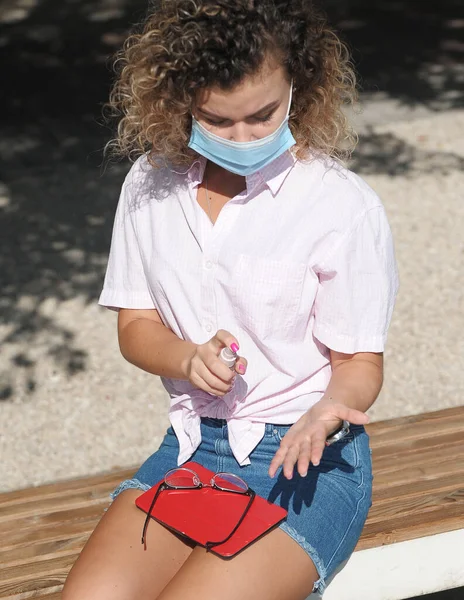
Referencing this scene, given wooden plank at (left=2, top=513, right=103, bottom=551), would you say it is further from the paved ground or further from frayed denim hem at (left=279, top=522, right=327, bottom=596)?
the paved ground

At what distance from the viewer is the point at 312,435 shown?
6.88 feet

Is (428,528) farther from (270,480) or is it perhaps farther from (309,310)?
(309,310)

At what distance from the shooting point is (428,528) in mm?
2674

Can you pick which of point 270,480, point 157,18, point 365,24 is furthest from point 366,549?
point 365,24

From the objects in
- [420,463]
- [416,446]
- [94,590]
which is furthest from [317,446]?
[416,446]

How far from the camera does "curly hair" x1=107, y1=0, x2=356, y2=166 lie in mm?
2178

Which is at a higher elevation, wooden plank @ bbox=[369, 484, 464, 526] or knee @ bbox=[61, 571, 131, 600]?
knee @ bbox=[61, 571, 131, 600]

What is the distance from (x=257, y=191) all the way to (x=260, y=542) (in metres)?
0.88

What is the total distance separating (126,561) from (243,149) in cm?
104

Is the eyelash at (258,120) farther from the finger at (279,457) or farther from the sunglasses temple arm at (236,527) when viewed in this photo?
the sunglasses temple arm at (236,527)

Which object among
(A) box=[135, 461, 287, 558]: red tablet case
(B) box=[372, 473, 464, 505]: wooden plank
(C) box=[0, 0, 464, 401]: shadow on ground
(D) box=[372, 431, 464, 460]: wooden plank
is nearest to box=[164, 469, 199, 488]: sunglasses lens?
(A) box=[135, 461, 287, 558]: red tablet case

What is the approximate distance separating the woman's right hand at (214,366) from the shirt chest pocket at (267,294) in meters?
0.20

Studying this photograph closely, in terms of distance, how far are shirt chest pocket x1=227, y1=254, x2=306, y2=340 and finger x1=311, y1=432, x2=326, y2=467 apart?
0.38 metres

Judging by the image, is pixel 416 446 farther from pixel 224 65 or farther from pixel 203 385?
pixel 224 65
